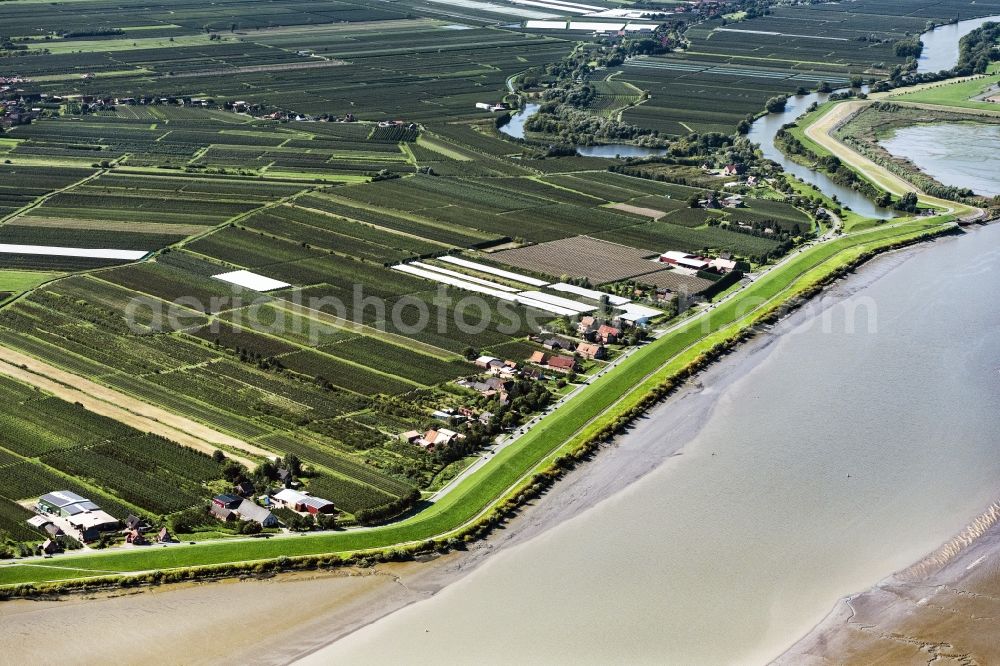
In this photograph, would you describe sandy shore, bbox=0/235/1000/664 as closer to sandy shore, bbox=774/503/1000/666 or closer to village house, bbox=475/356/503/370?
sandy shore, bbox=774/503/1000/666

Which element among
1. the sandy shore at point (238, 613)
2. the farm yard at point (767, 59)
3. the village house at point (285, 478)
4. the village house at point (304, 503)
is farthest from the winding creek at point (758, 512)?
the farm yard at point (767, 59)

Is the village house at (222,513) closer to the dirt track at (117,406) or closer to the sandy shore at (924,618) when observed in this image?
the dirt track at (117,406)

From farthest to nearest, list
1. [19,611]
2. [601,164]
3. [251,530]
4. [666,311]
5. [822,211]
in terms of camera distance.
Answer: [601,164] < [822,211] < [666,311] < [251,530] < [19,611]

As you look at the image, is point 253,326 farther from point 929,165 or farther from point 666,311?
point 929,165

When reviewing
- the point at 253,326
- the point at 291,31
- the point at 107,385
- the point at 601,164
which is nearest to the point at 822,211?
the point at 601,164

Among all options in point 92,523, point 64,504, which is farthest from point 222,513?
point 64,504

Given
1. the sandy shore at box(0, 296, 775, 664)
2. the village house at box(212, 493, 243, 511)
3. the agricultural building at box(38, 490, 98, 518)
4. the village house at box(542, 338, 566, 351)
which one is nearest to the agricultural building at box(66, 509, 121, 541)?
the agricultural building at box(38, 490, 98, 518)

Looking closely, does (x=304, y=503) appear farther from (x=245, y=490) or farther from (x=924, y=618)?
(x=924, y=618)
